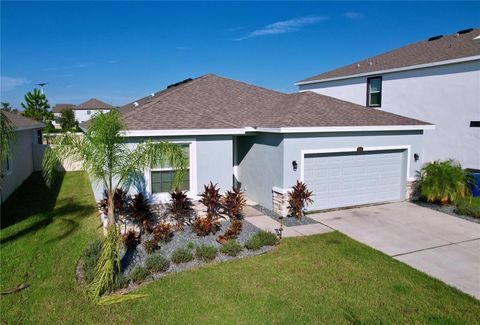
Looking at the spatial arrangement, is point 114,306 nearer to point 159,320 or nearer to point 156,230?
point 159,320

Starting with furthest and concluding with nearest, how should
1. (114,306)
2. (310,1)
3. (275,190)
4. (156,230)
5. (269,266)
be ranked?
(310,1) < (275,190) < (156,230) < (269,266) < (114,306)

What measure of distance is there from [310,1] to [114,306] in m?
15.2

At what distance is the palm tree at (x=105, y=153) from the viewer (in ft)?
22.4

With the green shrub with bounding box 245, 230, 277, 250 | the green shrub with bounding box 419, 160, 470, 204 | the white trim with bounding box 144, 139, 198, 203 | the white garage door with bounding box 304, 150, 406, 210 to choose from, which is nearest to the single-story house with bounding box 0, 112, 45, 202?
the white trim with bounding box 144, 139, 198, 203

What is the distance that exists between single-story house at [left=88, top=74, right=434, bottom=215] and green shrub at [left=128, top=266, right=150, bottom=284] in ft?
11.9

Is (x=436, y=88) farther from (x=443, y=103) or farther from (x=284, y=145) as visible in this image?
(x=284, y=145)

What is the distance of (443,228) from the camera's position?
10.0 m

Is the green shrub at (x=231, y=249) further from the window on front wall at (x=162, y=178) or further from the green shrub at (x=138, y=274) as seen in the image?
the window on front wall at (x=162, y=178)

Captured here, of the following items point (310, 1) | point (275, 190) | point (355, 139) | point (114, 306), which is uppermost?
point (310, 1)

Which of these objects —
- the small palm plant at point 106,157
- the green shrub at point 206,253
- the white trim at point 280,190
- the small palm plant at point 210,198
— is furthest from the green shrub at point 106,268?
the white trim at point 280,190

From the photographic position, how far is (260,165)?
12555 mm

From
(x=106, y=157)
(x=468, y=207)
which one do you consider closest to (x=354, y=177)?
(x=468, y=207)

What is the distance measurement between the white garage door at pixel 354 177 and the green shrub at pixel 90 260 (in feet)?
22.7

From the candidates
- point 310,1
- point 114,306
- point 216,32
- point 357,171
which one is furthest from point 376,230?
point 216,32
